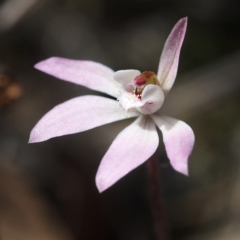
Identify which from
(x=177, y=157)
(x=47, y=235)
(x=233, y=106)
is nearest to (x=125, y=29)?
(x=233, y=106)

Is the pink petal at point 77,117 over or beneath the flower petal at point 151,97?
over

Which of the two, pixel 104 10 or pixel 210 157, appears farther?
pixel 104 10

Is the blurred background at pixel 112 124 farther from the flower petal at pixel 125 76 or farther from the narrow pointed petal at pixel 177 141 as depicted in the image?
the narrow pointed petal at pixel 177 141

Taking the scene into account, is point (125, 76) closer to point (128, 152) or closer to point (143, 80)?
point (143, 80)

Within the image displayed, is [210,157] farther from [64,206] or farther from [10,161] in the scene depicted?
[10,161]

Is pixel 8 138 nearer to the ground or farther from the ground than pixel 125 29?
nearer to the ground

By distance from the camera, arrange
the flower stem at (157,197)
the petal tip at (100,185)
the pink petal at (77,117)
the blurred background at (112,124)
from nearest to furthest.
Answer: the petal tip at (100,185), the pink petal at (77,117), the flower stem at (157,197), the blurred background at (112,124)

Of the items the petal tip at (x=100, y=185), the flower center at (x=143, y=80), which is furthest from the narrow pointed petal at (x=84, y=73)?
the petal tip at (x=100, y=185)

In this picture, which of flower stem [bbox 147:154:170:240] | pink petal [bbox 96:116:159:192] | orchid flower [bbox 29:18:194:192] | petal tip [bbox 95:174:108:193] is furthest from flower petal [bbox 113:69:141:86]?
→ petal tip [bbox 95:174:108:193]
